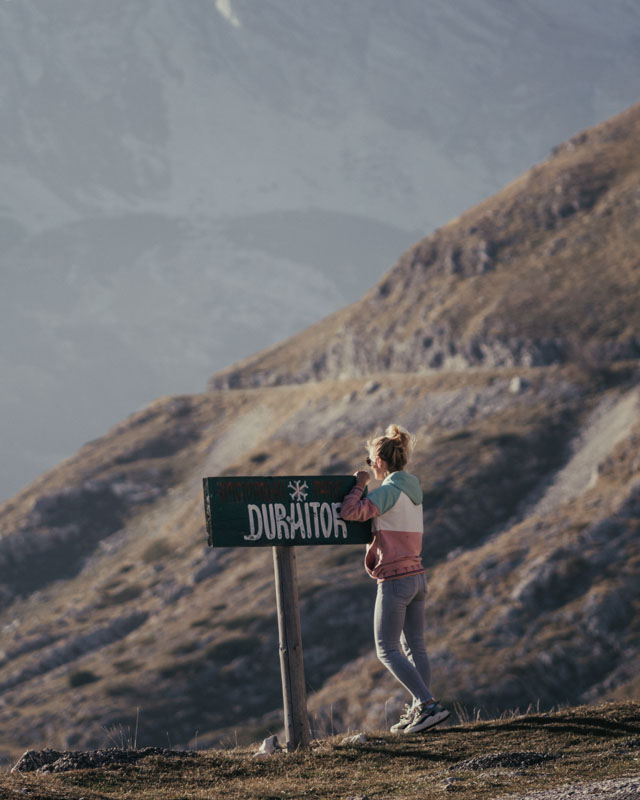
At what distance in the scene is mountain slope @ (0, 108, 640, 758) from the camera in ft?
261

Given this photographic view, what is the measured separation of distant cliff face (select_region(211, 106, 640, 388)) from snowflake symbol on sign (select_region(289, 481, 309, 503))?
358 ft

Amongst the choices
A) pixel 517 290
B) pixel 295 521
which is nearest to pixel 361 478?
pixel 295 521

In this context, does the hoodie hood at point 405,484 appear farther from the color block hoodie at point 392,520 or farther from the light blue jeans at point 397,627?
the light blue jeans at point 397,627

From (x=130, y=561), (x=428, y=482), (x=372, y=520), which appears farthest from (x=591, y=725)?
(x=130, y=561)

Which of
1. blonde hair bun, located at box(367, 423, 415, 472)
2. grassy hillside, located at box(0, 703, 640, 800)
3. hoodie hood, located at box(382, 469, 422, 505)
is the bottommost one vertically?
grassy hillside, located at box(0, 703, 640, 800)

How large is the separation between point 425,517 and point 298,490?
8812 cm

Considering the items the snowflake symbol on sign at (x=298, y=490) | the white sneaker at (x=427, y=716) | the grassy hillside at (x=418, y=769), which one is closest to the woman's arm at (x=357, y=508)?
the snowflake symbol on sign at (x=298, y=490)

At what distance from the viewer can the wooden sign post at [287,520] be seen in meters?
11.1

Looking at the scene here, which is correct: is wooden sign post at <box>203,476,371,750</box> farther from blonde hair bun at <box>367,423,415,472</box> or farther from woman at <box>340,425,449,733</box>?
blonde hair bun at <box>367,423,415,472</box>

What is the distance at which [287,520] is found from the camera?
1127 centimetres

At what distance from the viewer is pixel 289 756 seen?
35.8 feet

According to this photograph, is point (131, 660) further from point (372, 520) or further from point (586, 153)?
point (586, 153)

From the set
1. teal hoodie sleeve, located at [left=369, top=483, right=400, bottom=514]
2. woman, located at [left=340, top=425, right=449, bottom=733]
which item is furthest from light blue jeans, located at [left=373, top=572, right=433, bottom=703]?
teal hoodie sleeve, located at [left=369, top=483, right=400, bottom=514]

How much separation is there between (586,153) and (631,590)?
9658 cm
